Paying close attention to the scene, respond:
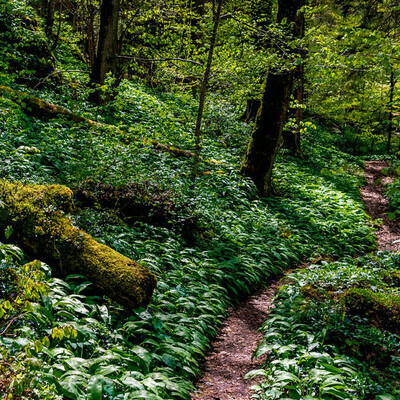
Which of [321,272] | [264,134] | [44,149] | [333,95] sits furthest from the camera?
[333,95]

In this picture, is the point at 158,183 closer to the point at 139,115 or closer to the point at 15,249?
the point at 15,249

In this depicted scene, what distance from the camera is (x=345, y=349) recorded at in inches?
165

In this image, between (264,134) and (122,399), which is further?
(264,134)

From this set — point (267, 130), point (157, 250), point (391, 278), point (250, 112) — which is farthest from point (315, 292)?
point (250, 112)

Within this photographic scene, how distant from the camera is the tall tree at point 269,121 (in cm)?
1020

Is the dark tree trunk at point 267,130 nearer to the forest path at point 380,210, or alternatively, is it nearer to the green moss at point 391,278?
the forest path at point 380,210

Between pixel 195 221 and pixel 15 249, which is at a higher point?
pixel 15 249

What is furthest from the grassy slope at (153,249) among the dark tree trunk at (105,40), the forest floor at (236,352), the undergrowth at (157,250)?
the dark tree trunk at (105,40)

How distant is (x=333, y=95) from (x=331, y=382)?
20.2m

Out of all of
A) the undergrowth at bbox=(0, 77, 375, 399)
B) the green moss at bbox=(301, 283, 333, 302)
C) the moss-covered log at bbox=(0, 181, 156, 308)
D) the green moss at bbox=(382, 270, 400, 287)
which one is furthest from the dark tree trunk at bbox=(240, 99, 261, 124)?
the moss-covered log at bbox=(0, 181, 156, 308)

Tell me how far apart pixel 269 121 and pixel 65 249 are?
26.1ft

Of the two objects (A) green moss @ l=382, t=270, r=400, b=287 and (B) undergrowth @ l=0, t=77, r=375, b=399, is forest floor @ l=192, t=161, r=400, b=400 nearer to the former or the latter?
(B) undergrowth @ l=0, t=77, r=375, b=399

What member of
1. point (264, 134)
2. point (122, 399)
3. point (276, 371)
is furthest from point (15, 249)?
point (264, 134)

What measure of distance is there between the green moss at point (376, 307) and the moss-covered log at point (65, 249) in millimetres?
2888
